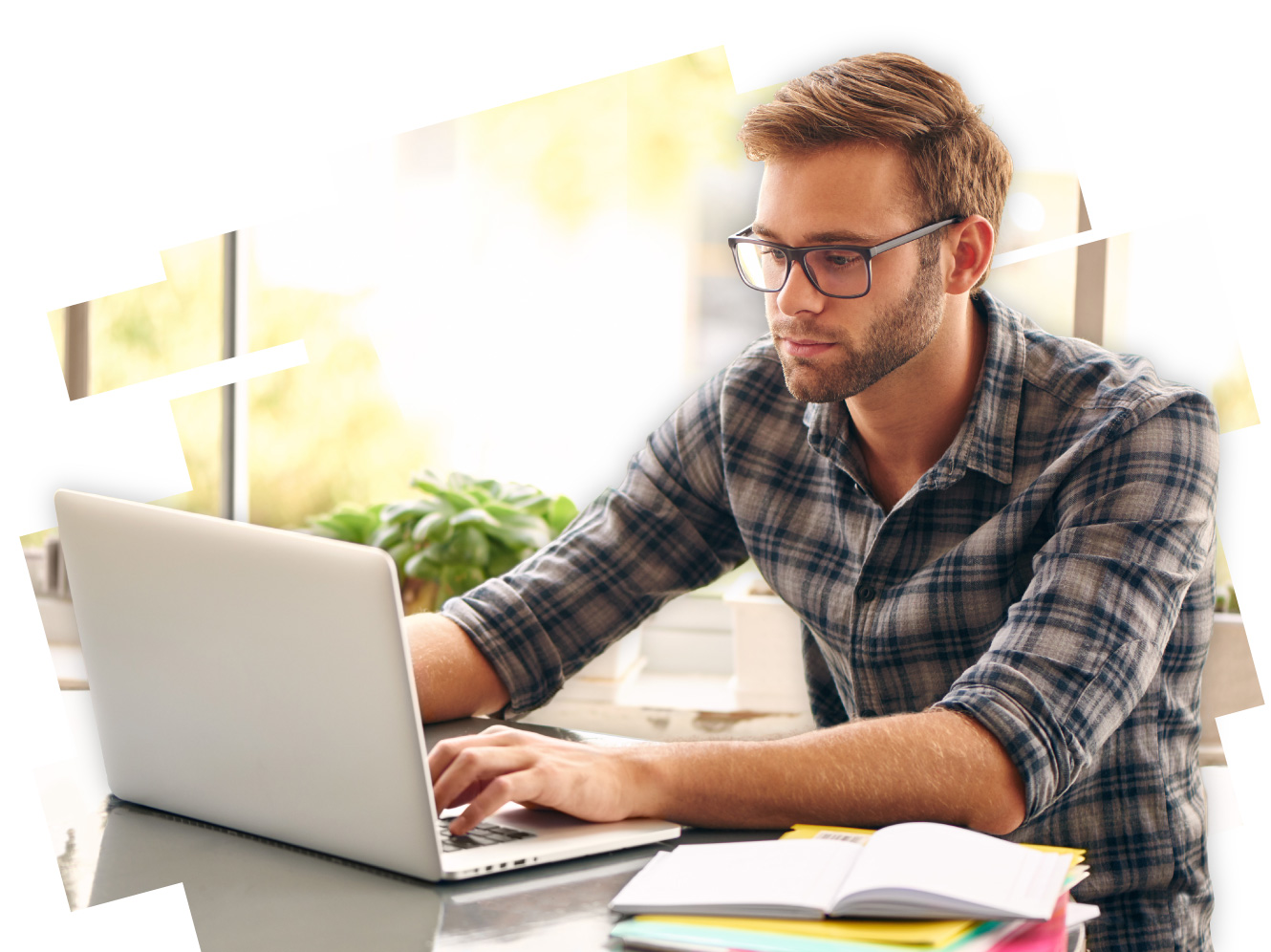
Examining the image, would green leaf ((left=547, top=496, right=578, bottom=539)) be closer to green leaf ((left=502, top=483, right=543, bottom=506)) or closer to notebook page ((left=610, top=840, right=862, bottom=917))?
green leaf ((left=502, top=483, right=543, bottom=506))

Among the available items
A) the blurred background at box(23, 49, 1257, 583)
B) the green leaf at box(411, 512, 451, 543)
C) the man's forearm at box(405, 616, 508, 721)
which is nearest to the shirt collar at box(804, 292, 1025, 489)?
the man's forearm at box(405, 616, 508, 721)

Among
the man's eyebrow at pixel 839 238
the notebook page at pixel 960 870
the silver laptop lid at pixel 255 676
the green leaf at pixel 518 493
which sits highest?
the man's eyebrow at pixel 839 238

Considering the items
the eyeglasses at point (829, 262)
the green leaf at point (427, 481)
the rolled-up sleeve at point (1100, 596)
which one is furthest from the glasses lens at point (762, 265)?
the green leaf at point (427, 481)

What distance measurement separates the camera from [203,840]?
1019mm

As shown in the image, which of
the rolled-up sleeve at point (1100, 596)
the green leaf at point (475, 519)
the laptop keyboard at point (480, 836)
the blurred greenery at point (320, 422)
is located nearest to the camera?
the laptop keyboard at point (480, 836)

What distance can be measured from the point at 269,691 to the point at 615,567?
2.35ft

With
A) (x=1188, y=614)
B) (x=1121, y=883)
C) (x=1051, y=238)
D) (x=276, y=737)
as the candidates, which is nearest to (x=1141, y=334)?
(x=1051, y=238)

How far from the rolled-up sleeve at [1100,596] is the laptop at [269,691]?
34 centimetres

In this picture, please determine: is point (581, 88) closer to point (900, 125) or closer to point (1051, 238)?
point (1051, 238)

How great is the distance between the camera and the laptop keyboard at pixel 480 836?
0.97m

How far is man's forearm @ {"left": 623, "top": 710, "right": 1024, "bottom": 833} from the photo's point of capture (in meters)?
1.02

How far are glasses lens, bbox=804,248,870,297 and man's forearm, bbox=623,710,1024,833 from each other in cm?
57

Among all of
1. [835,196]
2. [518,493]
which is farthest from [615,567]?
[518,493]

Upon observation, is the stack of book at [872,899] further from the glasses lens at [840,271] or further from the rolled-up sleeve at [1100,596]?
the glasses lens at [840,271]
